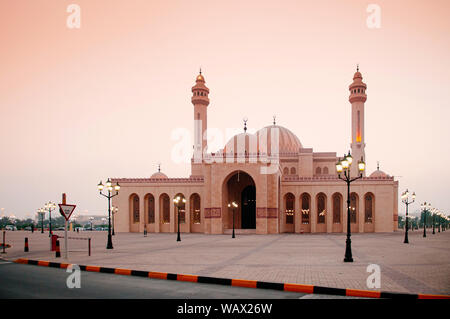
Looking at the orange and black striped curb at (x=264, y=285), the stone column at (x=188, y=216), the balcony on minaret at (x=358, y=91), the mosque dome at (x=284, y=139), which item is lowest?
the stone column at (x=188, y=216)

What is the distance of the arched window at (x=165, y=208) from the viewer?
40.9 metres

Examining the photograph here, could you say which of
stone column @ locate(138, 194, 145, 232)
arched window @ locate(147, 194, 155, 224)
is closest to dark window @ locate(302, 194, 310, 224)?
arched window @ locate(147, 194, 155, 224)

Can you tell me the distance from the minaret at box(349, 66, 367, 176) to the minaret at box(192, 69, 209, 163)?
18410 mm

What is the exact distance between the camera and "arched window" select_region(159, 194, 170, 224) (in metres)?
40.9

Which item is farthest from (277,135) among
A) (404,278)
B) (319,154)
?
(404,278)

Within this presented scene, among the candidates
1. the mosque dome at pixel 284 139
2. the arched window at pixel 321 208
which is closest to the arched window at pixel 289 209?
the arched window at pixel 321 208

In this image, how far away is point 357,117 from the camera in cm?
4300

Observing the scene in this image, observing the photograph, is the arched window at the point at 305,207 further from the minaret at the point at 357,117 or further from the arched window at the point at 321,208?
the minaret at the point at 357,117

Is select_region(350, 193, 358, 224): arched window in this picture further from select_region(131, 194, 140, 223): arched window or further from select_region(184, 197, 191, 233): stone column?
select_region(131, 194, 140, 223): arched window

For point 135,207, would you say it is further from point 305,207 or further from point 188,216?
point 305,207

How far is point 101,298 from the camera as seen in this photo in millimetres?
7551
